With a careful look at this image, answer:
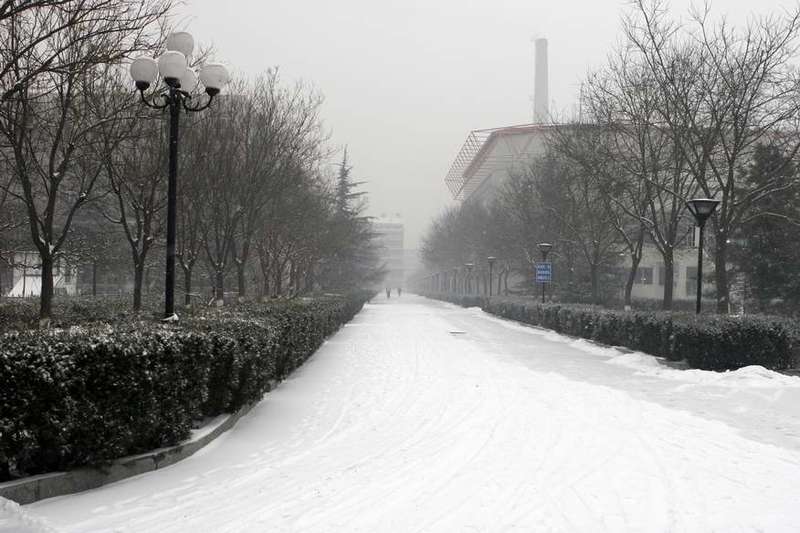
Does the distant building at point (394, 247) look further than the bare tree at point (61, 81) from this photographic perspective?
Yes

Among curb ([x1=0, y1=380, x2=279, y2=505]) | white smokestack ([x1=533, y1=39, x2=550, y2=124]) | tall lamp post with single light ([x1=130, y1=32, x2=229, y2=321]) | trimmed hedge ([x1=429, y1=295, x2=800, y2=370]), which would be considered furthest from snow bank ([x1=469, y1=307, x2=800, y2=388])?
white smokestack ([x1=533, y1=39, x2=550, y2=124])

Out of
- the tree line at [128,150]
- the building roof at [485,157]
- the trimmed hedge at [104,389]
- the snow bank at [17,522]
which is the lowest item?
the snow bank at [17,522]

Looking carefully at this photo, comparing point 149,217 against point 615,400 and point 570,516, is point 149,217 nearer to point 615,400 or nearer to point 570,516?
point 615,400

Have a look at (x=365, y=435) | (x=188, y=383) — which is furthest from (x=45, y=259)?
(x=365, y=435)

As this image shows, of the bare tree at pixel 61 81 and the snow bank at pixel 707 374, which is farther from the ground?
the bare tree at pixel 61 81

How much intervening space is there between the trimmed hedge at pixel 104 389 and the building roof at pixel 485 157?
2273 inches

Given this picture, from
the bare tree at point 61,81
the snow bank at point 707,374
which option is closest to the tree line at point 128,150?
the bare tree at point 61,81

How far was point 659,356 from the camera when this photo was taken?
1441 centimetres

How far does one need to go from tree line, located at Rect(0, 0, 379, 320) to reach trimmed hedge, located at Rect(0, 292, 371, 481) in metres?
4.36

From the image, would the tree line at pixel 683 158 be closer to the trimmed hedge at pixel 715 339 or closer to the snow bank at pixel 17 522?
the trimmed hedge at pixel 715 339

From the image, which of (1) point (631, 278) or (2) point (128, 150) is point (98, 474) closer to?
(2) point (128, 150)

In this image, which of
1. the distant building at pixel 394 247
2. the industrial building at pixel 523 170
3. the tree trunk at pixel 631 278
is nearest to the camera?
the tree trunk at pixel 631 278

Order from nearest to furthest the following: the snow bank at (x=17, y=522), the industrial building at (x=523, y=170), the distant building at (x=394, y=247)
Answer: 1. the snow bank at (x=17, y=522)
2. the industrial building at (x=523, y=170)
3. the distant building at (x=394, y=247)

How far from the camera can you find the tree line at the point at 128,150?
9688 millimetres
